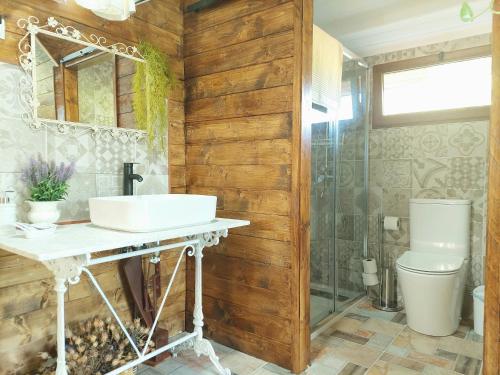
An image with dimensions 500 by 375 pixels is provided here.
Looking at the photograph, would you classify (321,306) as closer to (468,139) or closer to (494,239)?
(494,239)

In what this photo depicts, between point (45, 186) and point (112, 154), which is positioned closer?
point (45, 186)

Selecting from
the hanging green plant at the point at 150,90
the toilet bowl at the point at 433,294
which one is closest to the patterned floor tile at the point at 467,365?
the toilet bowl at the point at 433,294

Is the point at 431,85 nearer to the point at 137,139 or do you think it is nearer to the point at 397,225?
the point at 397,225

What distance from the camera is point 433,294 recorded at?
2.43 metres

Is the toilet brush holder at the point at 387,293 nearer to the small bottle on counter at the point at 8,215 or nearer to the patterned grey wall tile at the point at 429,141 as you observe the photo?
the patterned grey wall tile at the point at 429,141

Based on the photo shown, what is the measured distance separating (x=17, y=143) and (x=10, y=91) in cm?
24

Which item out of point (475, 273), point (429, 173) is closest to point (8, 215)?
point (429, 173)

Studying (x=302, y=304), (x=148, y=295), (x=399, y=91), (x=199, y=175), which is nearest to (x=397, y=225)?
(x=399, y=91)

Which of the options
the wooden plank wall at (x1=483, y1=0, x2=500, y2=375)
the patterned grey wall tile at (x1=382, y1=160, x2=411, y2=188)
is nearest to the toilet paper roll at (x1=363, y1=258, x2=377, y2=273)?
the patterned grey wall tile at (x1=382, y1=160, x2=411, y2=188)

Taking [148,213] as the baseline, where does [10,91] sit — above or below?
above

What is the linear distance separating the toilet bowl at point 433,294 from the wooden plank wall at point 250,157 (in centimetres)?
94

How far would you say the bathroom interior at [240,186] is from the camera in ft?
5.47

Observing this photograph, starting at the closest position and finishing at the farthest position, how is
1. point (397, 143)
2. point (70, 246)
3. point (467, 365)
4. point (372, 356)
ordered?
point (70, 246)
point (467, 365)
point (372, 356)
point (397, 143)

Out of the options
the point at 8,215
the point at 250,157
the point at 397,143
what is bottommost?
the point at 8,215
